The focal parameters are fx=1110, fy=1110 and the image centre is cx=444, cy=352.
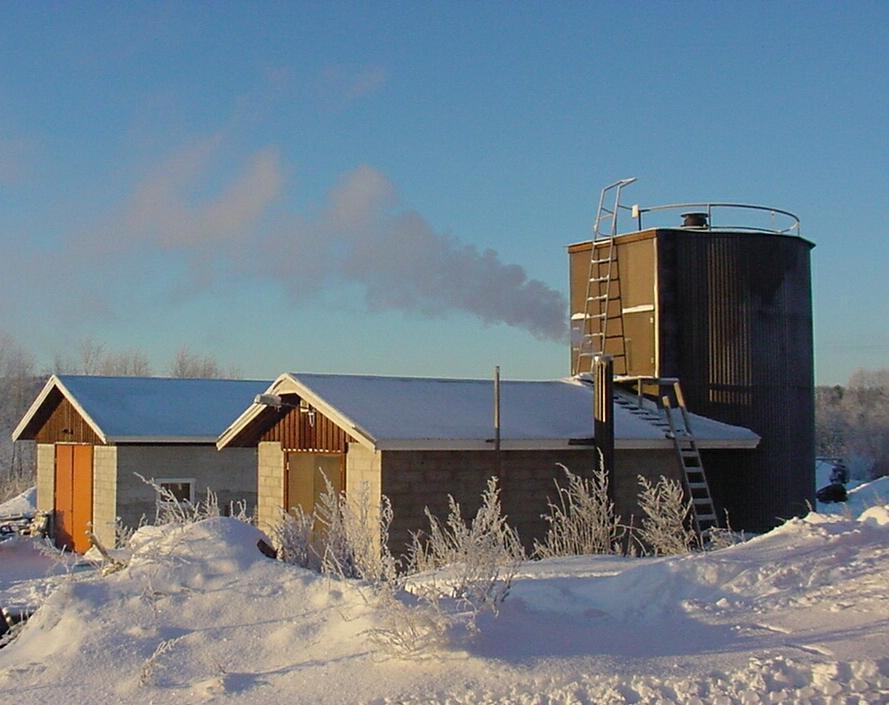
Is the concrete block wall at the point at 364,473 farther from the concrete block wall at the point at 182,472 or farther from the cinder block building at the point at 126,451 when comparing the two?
the cinder block building at the point at 126,451

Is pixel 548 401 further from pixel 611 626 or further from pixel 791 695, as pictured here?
pixel 791 695

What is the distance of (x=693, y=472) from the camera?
17.7 m

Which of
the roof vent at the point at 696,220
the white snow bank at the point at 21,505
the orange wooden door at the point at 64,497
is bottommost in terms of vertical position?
the white snow bank at the point at 21,505

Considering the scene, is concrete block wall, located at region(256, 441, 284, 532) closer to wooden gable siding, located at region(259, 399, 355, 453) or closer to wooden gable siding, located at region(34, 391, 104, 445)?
wooden gable siding, located at region(259, 399, 355, 453)

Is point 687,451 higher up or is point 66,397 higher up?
point 66,397

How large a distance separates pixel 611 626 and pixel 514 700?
5.19 ft

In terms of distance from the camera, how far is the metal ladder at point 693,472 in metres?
17.3

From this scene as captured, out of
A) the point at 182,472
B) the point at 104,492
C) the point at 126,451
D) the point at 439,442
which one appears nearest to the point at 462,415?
A: the point at 439,442

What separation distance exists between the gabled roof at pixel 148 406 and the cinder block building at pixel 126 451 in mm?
23

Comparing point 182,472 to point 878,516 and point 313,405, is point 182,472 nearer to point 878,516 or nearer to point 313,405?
point 313,405

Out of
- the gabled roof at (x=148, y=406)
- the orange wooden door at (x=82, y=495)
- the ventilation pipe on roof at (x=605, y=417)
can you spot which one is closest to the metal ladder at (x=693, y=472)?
the ventilation pipe on roof at (x=605, y=417)

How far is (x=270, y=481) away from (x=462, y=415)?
4268mm

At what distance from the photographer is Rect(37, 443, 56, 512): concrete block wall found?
27.4 m

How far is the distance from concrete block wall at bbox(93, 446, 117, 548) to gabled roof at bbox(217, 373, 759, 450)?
16.9 feet
